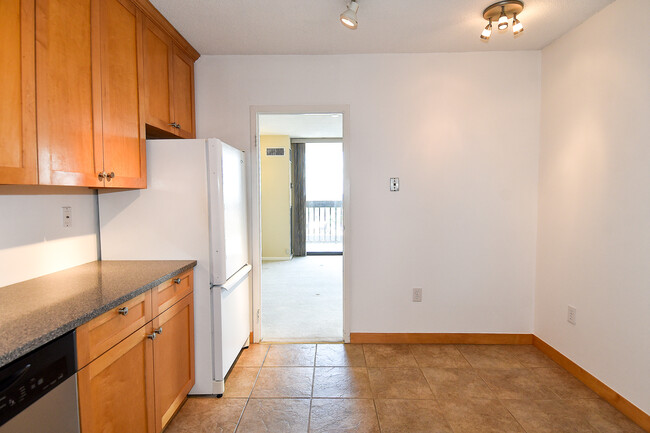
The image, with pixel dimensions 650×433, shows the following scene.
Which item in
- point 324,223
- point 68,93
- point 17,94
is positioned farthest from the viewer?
point 324,223

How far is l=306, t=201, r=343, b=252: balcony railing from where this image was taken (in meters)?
7.82

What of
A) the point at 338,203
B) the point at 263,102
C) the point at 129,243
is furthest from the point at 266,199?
the point at 129,243

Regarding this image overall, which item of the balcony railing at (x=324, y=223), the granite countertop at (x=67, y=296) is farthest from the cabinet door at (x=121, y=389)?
the balcony railing at (x=324, y=223)

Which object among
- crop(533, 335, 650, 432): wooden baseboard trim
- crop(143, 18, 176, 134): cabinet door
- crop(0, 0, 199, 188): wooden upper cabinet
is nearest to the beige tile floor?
crop(533, 335, 650, 432): wooden baseboard trim

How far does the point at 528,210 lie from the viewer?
291cm

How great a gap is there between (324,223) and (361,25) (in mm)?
5701

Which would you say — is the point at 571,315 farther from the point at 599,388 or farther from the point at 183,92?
the point at 183,92

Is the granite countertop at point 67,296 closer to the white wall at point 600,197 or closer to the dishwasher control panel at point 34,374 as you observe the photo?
the dishwasher control panel at point 34,374

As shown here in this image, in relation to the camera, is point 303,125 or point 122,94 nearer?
point 122,94

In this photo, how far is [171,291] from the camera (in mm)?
1892

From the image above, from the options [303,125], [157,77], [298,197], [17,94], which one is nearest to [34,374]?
[17,94]

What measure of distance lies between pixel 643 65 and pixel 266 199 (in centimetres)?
573

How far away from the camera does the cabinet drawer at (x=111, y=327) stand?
4.08 ft

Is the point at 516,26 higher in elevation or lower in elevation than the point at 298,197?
higher
